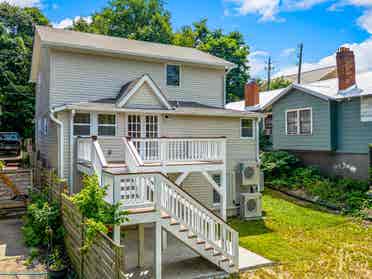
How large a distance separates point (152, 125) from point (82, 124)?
110 inches

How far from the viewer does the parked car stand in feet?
72.8

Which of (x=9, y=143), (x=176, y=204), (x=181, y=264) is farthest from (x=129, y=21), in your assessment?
(x=181, y=264)

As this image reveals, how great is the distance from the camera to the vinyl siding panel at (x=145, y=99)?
1280cm

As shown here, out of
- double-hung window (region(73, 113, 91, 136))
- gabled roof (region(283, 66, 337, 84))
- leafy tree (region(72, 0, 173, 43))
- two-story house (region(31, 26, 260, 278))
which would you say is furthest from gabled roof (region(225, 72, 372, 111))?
leafy tree (region(72, 0, 173, 43))

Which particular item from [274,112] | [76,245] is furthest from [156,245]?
[274,112]

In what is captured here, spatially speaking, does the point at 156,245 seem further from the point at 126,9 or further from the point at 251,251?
the point at 126,9

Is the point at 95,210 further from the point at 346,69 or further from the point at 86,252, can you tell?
the point at 346,69

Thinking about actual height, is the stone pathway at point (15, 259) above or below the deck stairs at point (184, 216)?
below

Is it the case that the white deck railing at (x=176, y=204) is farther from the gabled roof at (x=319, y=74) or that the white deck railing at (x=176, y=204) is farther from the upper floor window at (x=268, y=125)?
the gabled roof at (x=319, y=74)

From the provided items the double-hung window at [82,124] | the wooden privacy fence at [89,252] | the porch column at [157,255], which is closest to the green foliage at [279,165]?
the double-hung window at [82,124]

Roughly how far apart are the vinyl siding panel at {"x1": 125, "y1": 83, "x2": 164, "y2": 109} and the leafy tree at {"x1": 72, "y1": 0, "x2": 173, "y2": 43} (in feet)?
78.1

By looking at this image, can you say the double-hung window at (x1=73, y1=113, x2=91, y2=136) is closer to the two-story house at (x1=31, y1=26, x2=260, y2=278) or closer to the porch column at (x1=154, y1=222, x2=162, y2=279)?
the two-story house at (x1=31, y1=26, x2=260, y2=278)

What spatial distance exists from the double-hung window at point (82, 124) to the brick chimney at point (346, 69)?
12984 millimetres

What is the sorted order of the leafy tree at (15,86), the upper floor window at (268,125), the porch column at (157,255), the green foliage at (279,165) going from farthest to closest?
the leafy tree at (15,86)
the upper floor window at (268,125)
the green foliage at (279,165)
the porch column at (157,255)
